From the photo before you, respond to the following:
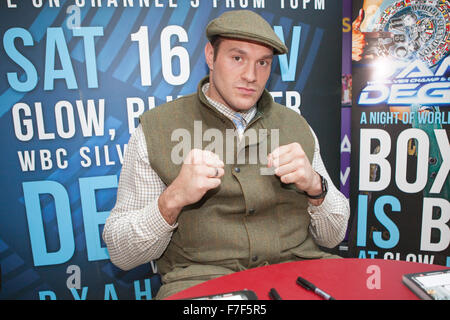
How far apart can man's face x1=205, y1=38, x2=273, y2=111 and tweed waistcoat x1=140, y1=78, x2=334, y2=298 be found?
0.11 meters

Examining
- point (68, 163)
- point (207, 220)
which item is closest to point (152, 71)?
point (68, 163)

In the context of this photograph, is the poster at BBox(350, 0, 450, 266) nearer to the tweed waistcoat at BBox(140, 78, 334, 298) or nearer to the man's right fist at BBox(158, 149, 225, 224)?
the tweed waistcoat at BBox(140, 78, 334, 298)

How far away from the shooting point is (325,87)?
7.66 ft

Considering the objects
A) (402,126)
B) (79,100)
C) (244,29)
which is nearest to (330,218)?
(244,29)

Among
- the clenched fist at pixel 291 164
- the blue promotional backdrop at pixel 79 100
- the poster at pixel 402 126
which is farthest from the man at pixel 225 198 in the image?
the poster at pixel 402 126

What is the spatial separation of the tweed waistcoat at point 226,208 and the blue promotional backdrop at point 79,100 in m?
0.73

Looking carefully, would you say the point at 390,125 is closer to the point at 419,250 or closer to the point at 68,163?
the point at 419,250

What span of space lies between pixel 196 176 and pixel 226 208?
0.29m

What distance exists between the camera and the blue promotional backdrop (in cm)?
196

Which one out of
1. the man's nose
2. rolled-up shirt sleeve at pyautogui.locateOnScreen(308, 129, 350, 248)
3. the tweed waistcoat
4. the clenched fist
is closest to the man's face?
the man's nose

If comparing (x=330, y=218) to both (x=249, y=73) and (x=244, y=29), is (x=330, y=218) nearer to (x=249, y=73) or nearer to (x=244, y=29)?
(x=249, y=73)

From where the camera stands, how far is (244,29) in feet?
4.35
